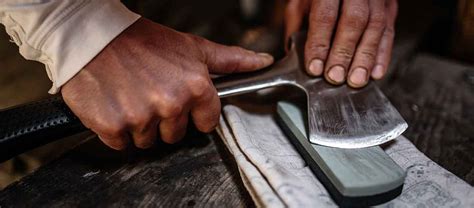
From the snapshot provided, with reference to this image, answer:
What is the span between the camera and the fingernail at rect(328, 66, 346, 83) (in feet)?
2.08

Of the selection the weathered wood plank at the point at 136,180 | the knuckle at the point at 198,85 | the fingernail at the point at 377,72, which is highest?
the knuckle at the point at 198,85

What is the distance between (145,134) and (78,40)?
138 millimetres

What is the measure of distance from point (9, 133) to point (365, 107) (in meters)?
0.46

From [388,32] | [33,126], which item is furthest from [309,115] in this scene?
[33,126]

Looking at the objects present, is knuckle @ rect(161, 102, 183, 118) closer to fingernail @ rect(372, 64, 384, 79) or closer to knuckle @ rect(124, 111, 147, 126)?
knuckle @ rect(124, 111, 147, 126)

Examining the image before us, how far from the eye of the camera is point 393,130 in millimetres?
588

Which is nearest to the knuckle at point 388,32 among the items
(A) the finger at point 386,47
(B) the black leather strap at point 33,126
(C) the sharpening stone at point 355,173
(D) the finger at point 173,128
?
(A) the finger at point 386,47

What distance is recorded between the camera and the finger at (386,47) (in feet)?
2.24

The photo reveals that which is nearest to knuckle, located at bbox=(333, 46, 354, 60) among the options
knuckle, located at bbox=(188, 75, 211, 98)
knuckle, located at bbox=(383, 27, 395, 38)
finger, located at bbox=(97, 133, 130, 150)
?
knuckle, located at bbox=(383, 27, 395, 38)

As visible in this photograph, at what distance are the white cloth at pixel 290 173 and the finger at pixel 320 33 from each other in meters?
0.11

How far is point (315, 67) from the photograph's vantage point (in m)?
0.64

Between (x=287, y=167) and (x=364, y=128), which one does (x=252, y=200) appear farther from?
(x=364, y=128)

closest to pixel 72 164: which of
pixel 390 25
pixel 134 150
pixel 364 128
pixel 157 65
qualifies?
pixel 134 150

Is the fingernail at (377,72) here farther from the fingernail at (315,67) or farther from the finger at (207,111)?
the finger at (207,111)
